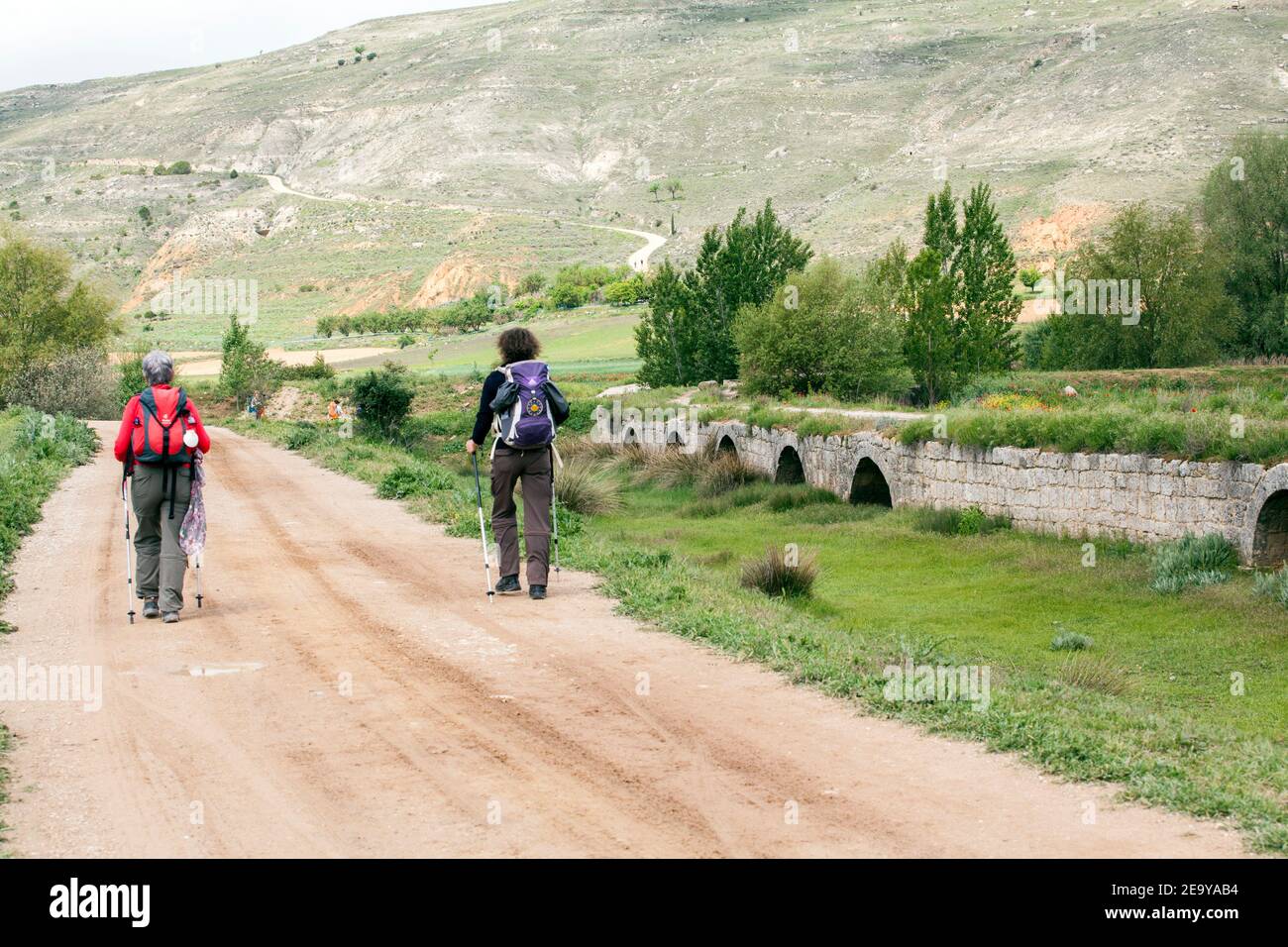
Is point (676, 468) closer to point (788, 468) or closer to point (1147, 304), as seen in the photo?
point (788, 468)

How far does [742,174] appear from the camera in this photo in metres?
134

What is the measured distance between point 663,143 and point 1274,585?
14222cm

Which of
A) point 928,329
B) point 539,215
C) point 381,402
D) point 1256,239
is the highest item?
point 539,215

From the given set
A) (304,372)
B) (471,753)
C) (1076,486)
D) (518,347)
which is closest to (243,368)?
(304,372)

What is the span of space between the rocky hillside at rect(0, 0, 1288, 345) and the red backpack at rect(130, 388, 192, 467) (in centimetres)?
7848

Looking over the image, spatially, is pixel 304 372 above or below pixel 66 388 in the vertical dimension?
above

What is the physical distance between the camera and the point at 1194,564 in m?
16.1

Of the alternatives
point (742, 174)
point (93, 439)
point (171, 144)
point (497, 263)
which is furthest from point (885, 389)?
point (171, 144)

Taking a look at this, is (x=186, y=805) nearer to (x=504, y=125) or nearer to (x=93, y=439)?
(x=93, y=439)

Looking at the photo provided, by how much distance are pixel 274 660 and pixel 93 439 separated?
76.3 feet

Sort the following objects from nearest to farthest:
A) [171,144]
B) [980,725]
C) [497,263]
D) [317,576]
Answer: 1. [980,725]
2. [317,576]
3. [497,263]
4. [171,144]

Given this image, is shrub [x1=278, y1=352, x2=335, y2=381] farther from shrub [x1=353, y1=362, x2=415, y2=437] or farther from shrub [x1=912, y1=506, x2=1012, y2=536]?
shrub [x1=912, y1=506, x2=1012, y2=536]
